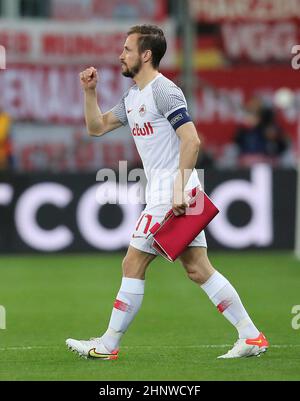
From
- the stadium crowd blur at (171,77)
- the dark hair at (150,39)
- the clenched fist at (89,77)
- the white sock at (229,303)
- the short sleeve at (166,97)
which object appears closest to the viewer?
the short sleeve at (166,97)

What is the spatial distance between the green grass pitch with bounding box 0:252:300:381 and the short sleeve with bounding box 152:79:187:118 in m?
1.81

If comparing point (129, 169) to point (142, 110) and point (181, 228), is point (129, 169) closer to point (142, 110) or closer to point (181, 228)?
point (142, 110)

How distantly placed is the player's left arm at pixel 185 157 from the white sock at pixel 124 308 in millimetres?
687

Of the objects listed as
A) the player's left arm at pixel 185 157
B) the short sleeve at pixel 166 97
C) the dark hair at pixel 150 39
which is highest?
the dark hair at pixel 150 39

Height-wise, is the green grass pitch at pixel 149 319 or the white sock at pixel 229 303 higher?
the white sock at pixel 229 303

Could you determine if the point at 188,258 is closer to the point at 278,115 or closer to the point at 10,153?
the point at 10,153

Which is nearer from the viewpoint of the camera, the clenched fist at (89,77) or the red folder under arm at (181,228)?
the red folder under arm at (181,228)

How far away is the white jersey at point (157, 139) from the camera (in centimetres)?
864

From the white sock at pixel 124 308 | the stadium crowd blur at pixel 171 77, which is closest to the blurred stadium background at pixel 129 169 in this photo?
the stadium crowd blur at pixel 171 77

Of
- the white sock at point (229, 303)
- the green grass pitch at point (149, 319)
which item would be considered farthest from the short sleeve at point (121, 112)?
the green grass pitch at point (149, 319)

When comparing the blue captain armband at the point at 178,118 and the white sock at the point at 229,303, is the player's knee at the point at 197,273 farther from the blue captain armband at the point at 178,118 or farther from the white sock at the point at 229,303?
the blue captain armband at the point at 178,118

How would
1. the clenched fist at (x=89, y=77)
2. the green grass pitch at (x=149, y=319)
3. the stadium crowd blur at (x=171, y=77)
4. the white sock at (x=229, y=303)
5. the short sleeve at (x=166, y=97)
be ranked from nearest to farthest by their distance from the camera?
the green grass pitch at (x=149, y=319) → the short sleeve at (x=166, y=97) → the white sock at (x=229, y=303) → the clenched fist at (x=89, y=77) → the stadium crowd blur at (x=171, y=77)

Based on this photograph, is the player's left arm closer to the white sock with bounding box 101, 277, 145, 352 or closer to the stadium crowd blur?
the white sock with bounding box 101, 277, 145, 352

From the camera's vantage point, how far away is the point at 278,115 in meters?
22.2
